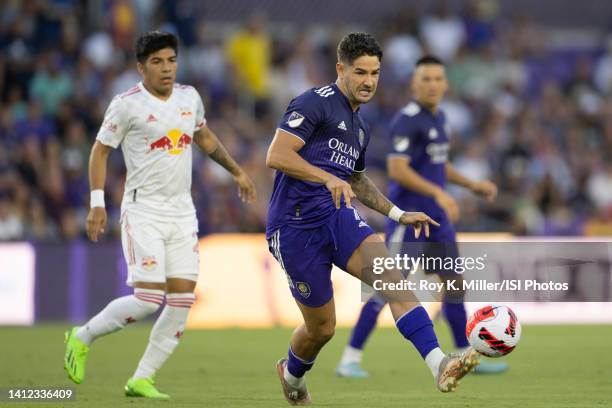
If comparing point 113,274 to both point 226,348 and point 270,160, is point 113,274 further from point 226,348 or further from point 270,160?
point 270,160

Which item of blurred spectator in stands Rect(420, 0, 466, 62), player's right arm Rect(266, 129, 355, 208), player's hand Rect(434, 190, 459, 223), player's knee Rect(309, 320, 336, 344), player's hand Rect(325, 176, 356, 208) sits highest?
blurred spectator in stands Rect(420, 0, 466, 62)

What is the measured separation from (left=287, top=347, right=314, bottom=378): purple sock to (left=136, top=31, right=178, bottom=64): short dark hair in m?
2.64

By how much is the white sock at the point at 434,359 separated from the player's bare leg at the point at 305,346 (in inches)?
32.5

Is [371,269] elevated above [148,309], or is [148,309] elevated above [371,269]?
[371,269]

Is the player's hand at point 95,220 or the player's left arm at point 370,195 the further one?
the player's hand at point 95,220

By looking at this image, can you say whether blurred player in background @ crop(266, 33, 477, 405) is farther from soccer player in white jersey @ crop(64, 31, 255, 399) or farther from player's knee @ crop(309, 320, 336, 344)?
soccer player in white jersey @ crop(64, 31, 255, 399)

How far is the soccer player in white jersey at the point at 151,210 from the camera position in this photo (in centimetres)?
947

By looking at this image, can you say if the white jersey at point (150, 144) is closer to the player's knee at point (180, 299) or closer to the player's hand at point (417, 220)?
the player's knee at point (180, 299)

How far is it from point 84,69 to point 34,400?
12105mm

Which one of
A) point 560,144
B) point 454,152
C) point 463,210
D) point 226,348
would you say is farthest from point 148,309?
point 560,144

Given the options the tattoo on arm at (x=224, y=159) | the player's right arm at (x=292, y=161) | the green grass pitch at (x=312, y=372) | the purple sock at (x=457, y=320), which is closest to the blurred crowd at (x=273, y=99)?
the green grass pitch at (x=312, y=372)

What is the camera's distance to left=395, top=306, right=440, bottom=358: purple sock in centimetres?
782

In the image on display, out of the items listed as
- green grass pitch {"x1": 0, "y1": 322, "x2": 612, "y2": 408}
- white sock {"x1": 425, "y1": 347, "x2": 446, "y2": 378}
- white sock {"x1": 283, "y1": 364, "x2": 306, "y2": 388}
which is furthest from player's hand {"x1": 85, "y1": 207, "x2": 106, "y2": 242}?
white sock {"x1": 425, "y1": 347, "x2": 446, "y2": 378}

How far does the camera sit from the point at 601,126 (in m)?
24.2
